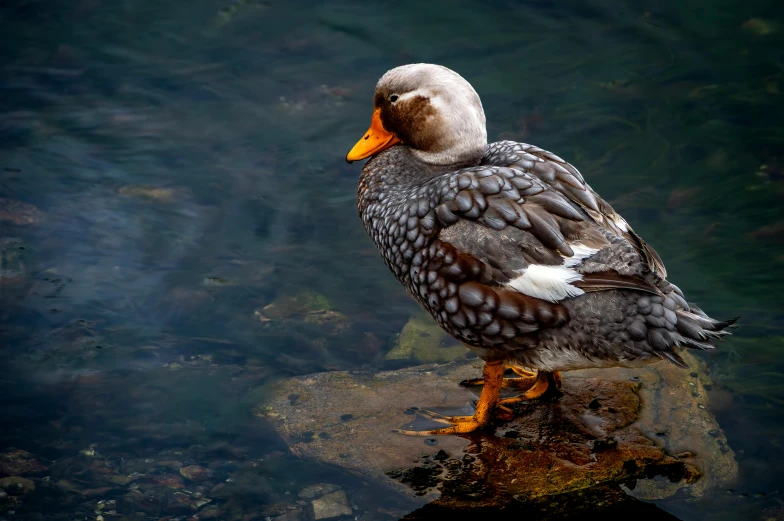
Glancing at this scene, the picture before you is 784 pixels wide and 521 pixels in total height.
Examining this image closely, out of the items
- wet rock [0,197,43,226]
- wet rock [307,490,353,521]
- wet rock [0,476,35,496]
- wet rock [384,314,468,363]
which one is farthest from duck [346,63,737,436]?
wet rock [0,197,43,226]

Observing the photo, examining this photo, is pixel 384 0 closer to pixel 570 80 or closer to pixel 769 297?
pixel 570 80

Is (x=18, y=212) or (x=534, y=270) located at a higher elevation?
(x=534, y=270)

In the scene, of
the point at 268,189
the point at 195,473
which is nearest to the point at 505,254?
the point at 195,473

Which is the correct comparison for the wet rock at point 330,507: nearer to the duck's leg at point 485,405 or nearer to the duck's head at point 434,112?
the duck's leg at point 485,405

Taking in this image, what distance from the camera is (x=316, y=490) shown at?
4.62m

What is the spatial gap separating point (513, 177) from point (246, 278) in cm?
311

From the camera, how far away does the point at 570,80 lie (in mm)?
8562

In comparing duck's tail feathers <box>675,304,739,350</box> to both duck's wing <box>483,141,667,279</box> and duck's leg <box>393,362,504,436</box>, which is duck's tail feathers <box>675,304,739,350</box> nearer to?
duck's wing <box>483,141,667,279</box>

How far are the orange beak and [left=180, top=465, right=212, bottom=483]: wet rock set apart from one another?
2.14 meters

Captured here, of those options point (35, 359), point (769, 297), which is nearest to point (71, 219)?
point (35, 359)

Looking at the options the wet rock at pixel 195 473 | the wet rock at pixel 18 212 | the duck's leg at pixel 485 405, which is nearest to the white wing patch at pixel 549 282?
the duck's leg at pixel 485 405

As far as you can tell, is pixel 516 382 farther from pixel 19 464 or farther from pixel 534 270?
pixel 19 464

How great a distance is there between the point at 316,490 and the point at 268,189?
12.0ft

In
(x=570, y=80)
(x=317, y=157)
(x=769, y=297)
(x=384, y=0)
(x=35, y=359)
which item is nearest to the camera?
(x=35, y=359)
